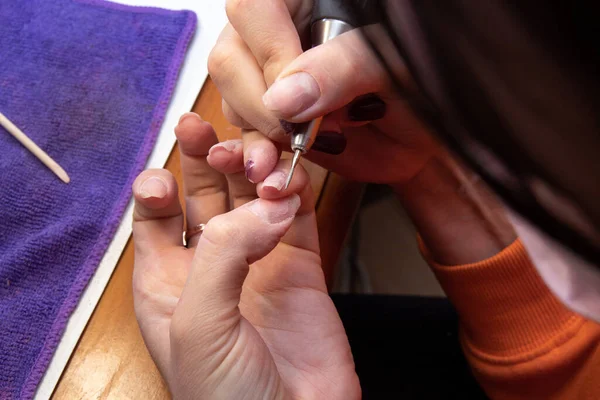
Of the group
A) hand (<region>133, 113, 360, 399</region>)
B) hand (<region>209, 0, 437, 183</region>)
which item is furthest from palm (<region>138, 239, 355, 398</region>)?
hand (<region>209, 0, 437, 183</region>)

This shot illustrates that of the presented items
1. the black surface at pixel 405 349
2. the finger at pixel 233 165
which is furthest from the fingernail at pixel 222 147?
the black surface at pixel 405 349

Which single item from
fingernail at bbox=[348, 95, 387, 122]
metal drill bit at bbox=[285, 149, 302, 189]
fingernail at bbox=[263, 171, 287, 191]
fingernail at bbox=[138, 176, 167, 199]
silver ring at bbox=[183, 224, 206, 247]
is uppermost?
fingernail at bbox=[348, 95, 387, 122]

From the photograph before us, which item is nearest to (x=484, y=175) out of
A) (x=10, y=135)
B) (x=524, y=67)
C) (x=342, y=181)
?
(x=524, y=67)

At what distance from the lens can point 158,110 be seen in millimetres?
539

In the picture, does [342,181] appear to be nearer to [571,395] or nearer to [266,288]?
[266,288]

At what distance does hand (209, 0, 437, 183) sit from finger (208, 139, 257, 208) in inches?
0.9

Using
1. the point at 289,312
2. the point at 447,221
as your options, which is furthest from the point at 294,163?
the point at 447,221

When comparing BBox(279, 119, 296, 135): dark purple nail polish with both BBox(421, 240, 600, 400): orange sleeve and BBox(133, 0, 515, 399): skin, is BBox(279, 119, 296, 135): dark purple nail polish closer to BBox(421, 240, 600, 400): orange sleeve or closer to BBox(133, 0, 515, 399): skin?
BBox(133, 0, 515, 399): skin

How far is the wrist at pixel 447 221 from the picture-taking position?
50 centimetres

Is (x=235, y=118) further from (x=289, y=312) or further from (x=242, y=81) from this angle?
(x=289, y=312)

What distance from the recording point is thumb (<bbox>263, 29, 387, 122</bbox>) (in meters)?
0.32

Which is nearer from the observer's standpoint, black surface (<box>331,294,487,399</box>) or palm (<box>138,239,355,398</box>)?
palm (<box>138,239,355,398</box>)

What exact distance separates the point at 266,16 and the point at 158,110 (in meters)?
0.22

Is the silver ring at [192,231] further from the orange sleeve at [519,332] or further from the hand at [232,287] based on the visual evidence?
the orange sleeve at [519,332]
